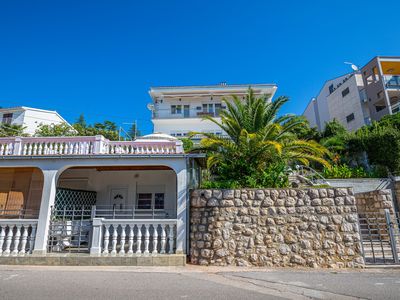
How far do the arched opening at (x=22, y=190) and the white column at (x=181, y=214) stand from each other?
22.1ft

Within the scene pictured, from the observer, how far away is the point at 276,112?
1101 centimetres

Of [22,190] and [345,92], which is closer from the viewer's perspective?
[22,190]

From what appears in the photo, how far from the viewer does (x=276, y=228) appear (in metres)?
8.38

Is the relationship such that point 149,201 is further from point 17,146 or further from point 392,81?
point 392,81

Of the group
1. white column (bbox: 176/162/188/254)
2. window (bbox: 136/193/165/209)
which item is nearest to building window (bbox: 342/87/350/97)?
window (bbox: 136/193/165/209)

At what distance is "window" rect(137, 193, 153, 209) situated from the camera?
Answer: 12.9 meters

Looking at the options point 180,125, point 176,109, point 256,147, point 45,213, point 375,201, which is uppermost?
point 176,109

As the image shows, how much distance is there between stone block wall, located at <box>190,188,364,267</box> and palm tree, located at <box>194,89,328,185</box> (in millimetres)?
1194

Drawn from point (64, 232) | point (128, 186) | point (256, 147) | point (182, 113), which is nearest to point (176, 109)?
point (182, 113)

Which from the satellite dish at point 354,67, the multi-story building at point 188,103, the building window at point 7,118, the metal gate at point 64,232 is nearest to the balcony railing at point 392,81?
the satellite dish at point 354,67

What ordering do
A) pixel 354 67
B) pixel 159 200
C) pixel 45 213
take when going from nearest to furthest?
pixel 45 213
pixel 159 200
pixel 354 67

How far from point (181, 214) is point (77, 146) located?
17.3 ft

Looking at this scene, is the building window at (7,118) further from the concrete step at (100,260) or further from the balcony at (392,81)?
the balcony at (392,81)

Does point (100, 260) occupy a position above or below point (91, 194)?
below
